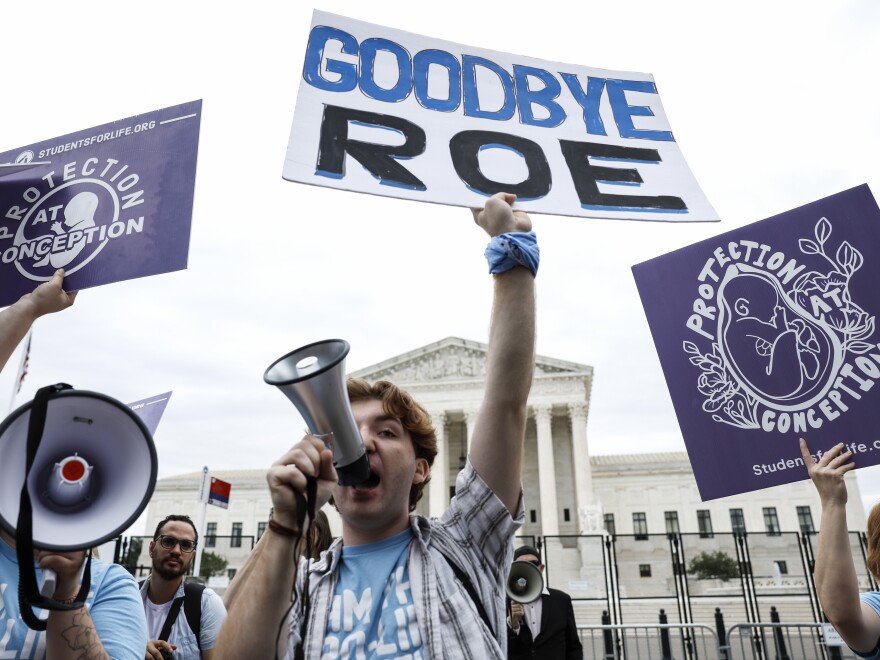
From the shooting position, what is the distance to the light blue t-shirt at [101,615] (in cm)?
227

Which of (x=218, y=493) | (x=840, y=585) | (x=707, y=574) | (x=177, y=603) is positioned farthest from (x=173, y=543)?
(x=707, y=574)

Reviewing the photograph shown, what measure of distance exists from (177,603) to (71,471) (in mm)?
3427

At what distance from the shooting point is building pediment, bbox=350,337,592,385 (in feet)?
181

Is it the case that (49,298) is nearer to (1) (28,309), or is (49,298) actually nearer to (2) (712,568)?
(1) (28,309)

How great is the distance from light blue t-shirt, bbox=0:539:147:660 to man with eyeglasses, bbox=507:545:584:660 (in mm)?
4061

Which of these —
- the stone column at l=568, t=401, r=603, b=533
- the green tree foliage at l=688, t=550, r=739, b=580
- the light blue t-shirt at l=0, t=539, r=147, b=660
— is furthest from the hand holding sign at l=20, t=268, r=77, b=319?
the stone column at l=568, t=401, r=603, b=533

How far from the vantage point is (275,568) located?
161cm

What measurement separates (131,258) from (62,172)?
0.78m

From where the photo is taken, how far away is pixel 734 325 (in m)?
3.78

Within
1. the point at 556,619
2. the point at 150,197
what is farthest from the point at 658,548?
the point at 150,197

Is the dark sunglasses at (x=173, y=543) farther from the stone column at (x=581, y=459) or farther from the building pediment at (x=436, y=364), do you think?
the building pediment at (x=436, y=364)

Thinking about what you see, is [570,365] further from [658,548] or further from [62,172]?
[62,172]

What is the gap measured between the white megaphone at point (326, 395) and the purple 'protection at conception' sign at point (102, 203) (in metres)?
1.60

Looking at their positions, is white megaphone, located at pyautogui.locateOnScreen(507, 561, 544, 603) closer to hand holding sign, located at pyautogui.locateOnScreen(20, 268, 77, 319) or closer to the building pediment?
hand holding sign, located at pyautogui.locateOnScreen(20, 268, 77, 319)
